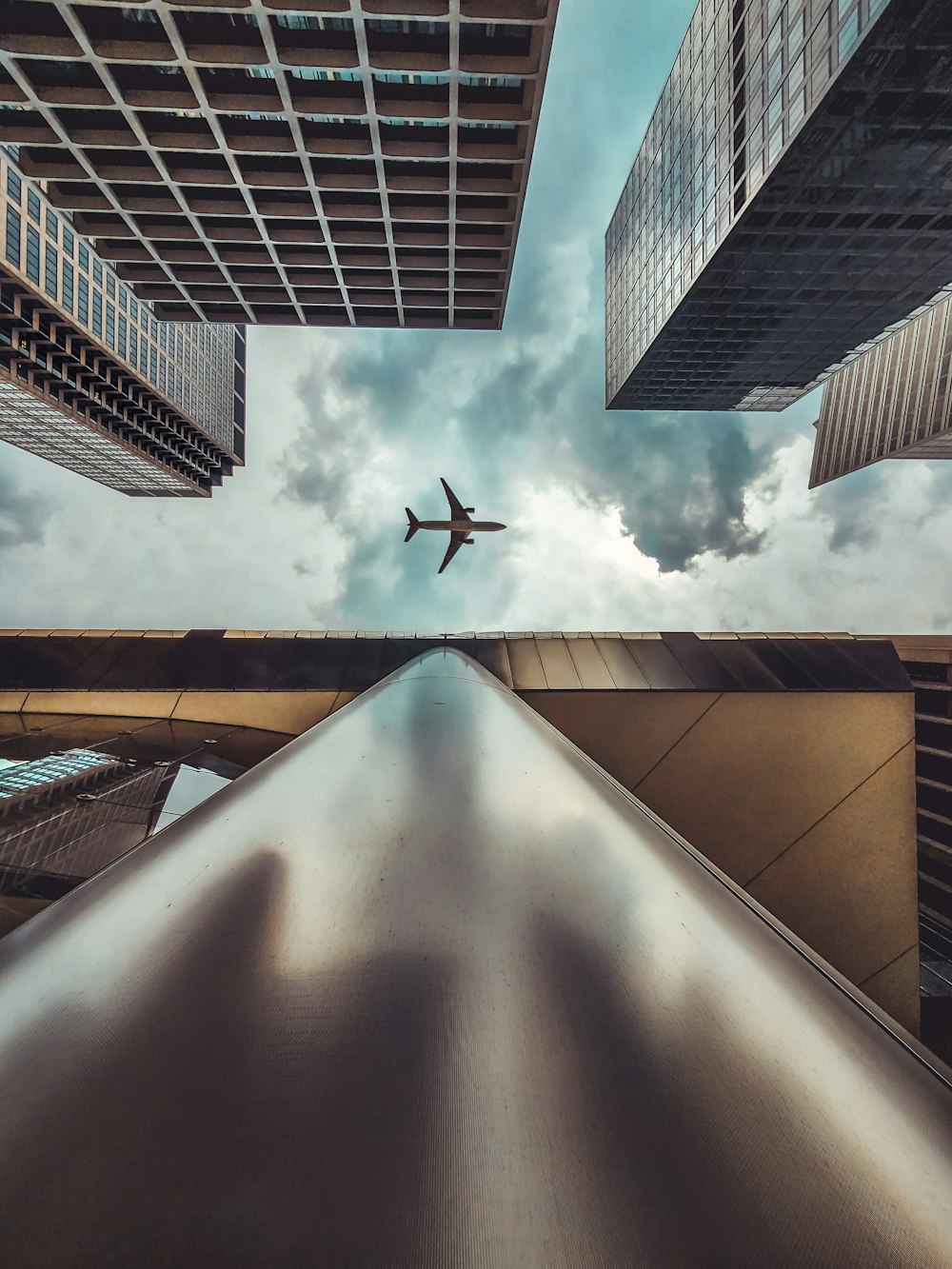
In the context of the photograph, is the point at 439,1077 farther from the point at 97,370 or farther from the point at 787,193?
the point at 97,370

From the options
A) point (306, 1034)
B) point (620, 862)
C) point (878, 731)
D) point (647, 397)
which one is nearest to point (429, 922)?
point (306, 1034)

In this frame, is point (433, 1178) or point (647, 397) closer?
point (433, 1178)

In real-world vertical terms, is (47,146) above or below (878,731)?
above

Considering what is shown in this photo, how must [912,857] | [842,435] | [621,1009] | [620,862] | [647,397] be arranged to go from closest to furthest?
[621,1009], [620,862], [912,857], [647,397], [842,435]

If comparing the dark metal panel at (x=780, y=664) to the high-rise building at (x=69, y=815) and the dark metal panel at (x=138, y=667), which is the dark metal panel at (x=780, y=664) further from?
the dark metal panel at (x=138, y=667)

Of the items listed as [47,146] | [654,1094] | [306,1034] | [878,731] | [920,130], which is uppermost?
[920,130]

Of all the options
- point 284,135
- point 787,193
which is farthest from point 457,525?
point 787,193

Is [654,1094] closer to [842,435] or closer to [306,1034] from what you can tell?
[306,1034]
